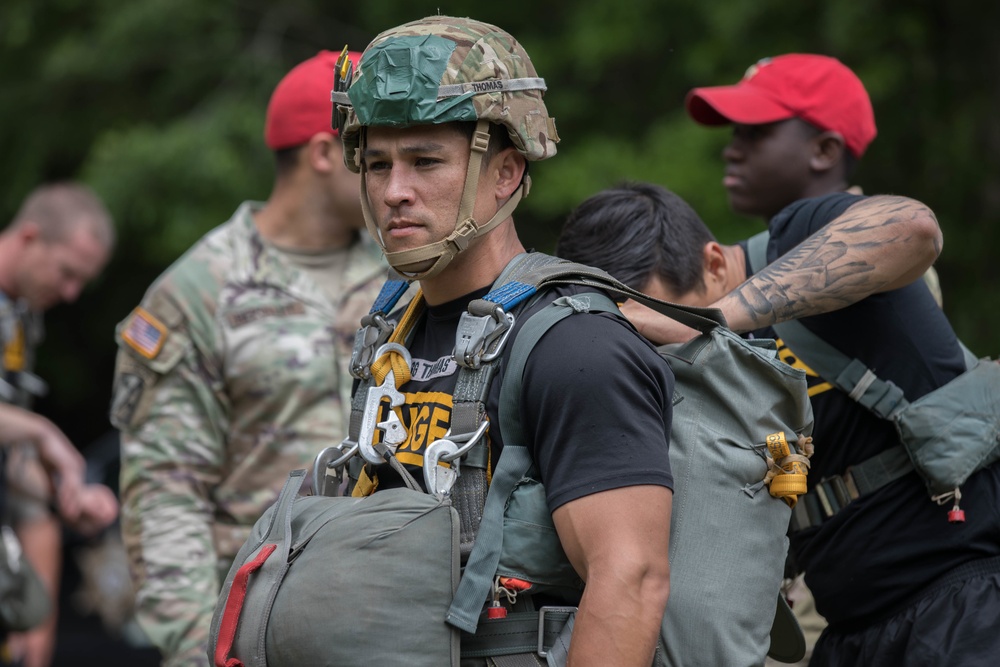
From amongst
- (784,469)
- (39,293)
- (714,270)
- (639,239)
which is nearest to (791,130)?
(714,270)

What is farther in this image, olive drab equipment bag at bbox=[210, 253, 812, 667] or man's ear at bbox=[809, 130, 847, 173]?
man's ear at bbox=[809, 130, 847, 173]

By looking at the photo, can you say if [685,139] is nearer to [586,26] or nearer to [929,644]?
[586,26]

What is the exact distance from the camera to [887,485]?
3.32m

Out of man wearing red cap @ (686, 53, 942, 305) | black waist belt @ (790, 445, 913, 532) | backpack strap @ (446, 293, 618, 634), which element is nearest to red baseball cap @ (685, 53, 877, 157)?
man wearing red cap @ (686, 53, 942, 305)

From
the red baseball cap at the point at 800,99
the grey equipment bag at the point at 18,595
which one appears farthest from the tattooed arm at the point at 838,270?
the grey equipment bag at the point at 18,595

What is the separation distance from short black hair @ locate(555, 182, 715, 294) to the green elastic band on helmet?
0.74m

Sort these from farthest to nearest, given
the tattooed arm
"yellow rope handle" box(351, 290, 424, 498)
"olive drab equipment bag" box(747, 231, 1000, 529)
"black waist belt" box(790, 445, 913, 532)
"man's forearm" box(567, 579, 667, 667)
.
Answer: "black waist belt" box(790, 445, 913, 532) → "olive drab equipment bag" box(747, 231, 1000, 529) → the tattooed arm → "yellow rope handle" box(351, 290, 424, 498) → "man's forearm" box(567, 579, 667, 667)

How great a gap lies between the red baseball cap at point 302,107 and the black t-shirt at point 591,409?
2.33 metres

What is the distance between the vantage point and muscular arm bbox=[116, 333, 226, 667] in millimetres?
4293

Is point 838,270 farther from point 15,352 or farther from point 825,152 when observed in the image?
point 15,352

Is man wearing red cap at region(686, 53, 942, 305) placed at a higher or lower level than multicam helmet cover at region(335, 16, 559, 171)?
lower

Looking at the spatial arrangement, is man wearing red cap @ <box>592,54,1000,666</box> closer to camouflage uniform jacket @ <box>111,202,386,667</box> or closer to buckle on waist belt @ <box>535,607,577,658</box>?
buckle on waist belt @ <box>535,607,577,658</box>

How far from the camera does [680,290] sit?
3295mm

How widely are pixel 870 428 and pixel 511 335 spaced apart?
122 cm
